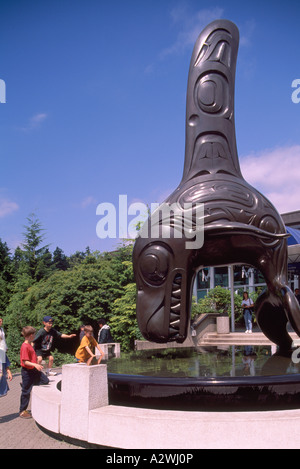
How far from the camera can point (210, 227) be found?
6617mm

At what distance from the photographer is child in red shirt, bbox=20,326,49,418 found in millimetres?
6848

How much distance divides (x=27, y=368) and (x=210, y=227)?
385 cm

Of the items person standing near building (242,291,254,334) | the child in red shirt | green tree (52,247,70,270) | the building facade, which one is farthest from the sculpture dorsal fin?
green tree (52,247,70,270)

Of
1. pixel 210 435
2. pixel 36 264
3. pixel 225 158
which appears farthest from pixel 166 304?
pixel 36 264

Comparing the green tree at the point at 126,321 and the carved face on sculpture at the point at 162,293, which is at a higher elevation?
the carved face on sculpture at the point at 162,293

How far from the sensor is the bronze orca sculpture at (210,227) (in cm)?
658

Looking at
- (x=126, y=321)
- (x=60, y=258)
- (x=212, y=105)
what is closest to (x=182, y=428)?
(x=212, y=105)

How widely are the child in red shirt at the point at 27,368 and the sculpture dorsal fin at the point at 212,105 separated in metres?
3.90

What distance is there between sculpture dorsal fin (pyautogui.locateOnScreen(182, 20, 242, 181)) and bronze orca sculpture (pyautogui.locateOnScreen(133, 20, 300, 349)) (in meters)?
0.02

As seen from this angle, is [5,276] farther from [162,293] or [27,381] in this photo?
[162,293]

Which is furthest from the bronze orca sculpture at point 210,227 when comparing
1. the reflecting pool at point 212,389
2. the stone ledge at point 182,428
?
the stone ledge at point 182,428

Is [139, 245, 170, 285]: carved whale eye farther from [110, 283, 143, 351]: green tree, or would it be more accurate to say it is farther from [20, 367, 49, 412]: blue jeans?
[110, 283, 143, 351]: green tree

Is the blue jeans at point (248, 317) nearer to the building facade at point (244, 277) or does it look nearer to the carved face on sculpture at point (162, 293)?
the building facade at point (244, 277)

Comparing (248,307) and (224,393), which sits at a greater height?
(248,307)
